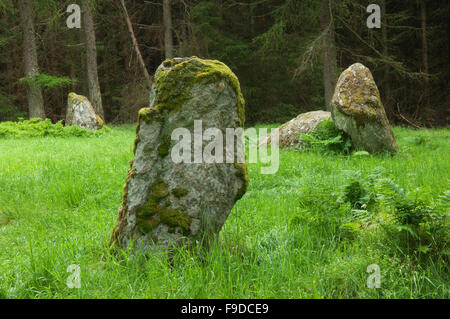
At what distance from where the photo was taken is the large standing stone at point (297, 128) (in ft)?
32.5

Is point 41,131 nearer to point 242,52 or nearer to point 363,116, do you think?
point 363,116

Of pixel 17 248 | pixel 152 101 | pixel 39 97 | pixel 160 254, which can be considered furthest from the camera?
pixel 39 97

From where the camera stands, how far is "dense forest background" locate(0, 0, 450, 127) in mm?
19734

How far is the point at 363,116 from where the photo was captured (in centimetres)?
821

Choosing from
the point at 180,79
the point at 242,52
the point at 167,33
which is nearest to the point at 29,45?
the point at 167,33

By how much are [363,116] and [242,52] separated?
1331 cm

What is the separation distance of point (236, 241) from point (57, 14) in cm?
1769

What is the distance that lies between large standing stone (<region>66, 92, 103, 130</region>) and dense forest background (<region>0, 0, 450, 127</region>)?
292cm

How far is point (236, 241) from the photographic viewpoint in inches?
131

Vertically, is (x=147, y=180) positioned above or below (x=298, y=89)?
below
